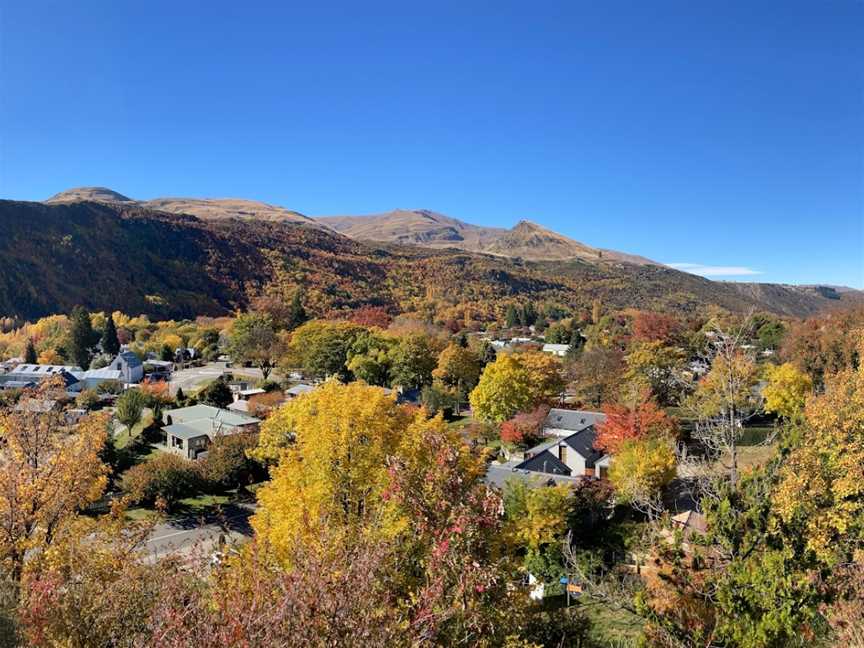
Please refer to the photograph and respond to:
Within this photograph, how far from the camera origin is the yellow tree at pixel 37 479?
1188cm

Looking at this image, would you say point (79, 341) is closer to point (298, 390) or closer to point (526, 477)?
point (298, 390)

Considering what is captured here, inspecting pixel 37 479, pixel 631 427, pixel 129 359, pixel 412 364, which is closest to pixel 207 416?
pixel 412 364

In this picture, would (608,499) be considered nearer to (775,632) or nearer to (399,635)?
(775,632)

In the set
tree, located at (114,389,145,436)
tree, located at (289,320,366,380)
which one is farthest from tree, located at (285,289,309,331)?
tree, located at (114,389,145,436)

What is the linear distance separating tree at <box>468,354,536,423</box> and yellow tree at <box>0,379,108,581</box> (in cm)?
2508

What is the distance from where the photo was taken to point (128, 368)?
50281 millimetres

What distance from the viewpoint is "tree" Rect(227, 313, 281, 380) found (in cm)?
5766

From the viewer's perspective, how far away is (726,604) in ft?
26.7

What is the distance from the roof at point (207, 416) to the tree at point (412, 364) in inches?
566

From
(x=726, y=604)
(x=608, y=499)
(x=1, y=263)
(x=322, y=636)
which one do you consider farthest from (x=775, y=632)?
(x=1, y=263)

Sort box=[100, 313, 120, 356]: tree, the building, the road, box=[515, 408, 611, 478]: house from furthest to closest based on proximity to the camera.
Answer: box=[100, 313, 120, 356]: tree < the road < box=[515, 408, 611, 478]: house < the building

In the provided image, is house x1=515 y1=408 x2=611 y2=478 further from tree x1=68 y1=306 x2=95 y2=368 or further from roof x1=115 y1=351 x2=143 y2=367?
tree x1=68 y1=306 x2=95 y2=368

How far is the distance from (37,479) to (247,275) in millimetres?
123872

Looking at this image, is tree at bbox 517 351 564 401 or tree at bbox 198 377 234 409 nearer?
tree at bbox 517 351 564 401
